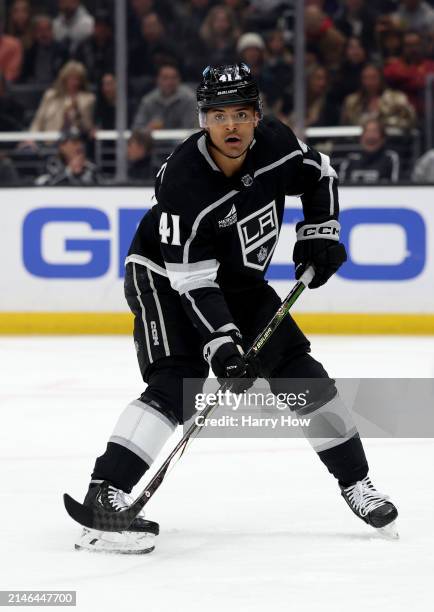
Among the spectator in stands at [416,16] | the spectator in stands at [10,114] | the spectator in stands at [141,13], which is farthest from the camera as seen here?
the spectator in stands at [10,114]

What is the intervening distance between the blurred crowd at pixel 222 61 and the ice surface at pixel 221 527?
8.43ft

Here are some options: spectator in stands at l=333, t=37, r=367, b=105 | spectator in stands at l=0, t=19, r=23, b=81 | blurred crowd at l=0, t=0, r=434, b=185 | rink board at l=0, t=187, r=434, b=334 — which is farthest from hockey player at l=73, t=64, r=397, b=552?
spectator in stands at l=0, t=19, r=23, b=81

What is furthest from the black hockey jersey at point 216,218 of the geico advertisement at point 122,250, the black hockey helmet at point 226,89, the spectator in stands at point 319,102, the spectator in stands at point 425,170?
the spectator in stands at point 319,102

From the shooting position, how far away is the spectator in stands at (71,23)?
785 cm

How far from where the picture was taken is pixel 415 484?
3428 millimetres

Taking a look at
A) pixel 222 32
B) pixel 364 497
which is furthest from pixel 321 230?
pixel 222 32

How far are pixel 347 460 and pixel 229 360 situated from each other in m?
0.40

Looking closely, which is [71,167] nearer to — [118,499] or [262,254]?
[262,254]

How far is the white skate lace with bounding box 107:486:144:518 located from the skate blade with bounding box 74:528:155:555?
0.06 m

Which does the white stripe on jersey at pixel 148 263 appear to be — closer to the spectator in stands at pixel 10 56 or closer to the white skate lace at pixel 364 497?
the white skate lace at pixel 364 497

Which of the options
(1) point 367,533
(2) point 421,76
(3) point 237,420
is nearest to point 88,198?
(2) point 421,76

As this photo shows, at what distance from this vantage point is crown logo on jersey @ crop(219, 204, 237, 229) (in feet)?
9.18

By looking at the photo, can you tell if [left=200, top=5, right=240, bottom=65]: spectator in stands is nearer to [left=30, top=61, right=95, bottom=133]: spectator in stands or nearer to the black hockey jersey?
[left=30, top=61, right=95, bottom=133]: spectator in stands

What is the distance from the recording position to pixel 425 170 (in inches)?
272
